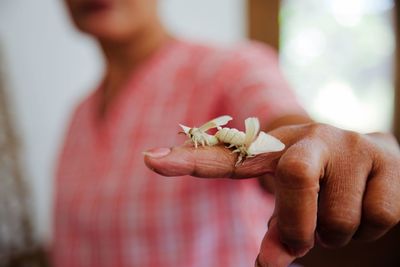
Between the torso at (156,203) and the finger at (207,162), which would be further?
the torso at (156,203)

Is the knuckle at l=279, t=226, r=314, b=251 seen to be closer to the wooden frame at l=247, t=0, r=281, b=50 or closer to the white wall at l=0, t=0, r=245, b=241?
the white wall at l=0, t=0, r=245, b=241

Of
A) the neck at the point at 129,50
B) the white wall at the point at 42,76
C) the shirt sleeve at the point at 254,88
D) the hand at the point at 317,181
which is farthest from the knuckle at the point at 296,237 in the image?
the white wall at the point at 42,76

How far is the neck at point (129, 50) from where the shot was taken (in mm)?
629

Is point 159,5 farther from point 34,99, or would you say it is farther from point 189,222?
point 34,99

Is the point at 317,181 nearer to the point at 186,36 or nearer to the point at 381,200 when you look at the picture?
the point at 381,200

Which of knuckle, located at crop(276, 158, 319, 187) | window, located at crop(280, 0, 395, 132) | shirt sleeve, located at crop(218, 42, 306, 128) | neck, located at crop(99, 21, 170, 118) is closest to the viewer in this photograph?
knuckle, located at crop(276, 158, 319, 187)

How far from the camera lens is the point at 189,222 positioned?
51 centimetres

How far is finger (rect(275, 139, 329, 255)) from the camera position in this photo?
19 cm

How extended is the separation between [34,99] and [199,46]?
3.54 ft

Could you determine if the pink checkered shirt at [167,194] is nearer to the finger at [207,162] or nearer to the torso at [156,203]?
the torso at [156,203]

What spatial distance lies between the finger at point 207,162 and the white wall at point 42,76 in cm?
133

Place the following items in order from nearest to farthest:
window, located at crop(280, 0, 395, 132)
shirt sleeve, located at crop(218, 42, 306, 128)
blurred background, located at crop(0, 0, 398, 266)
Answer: shirt sleeve, located at crop(218, 42, 306, 128) < blurred background, located at crop(0, 0, 398, 266) < window, located at crop(280, 0, 395, 132)

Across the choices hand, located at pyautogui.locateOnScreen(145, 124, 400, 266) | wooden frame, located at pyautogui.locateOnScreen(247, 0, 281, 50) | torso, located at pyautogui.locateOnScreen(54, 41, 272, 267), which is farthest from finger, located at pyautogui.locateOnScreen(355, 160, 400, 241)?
wooden frame, located at pyautogui.locateOnScreen(247, 0, 281, 50)

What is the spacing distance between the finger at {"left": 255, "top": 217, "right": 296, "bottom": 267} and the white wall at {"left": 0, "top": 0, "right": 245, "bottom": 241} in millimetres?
1343
